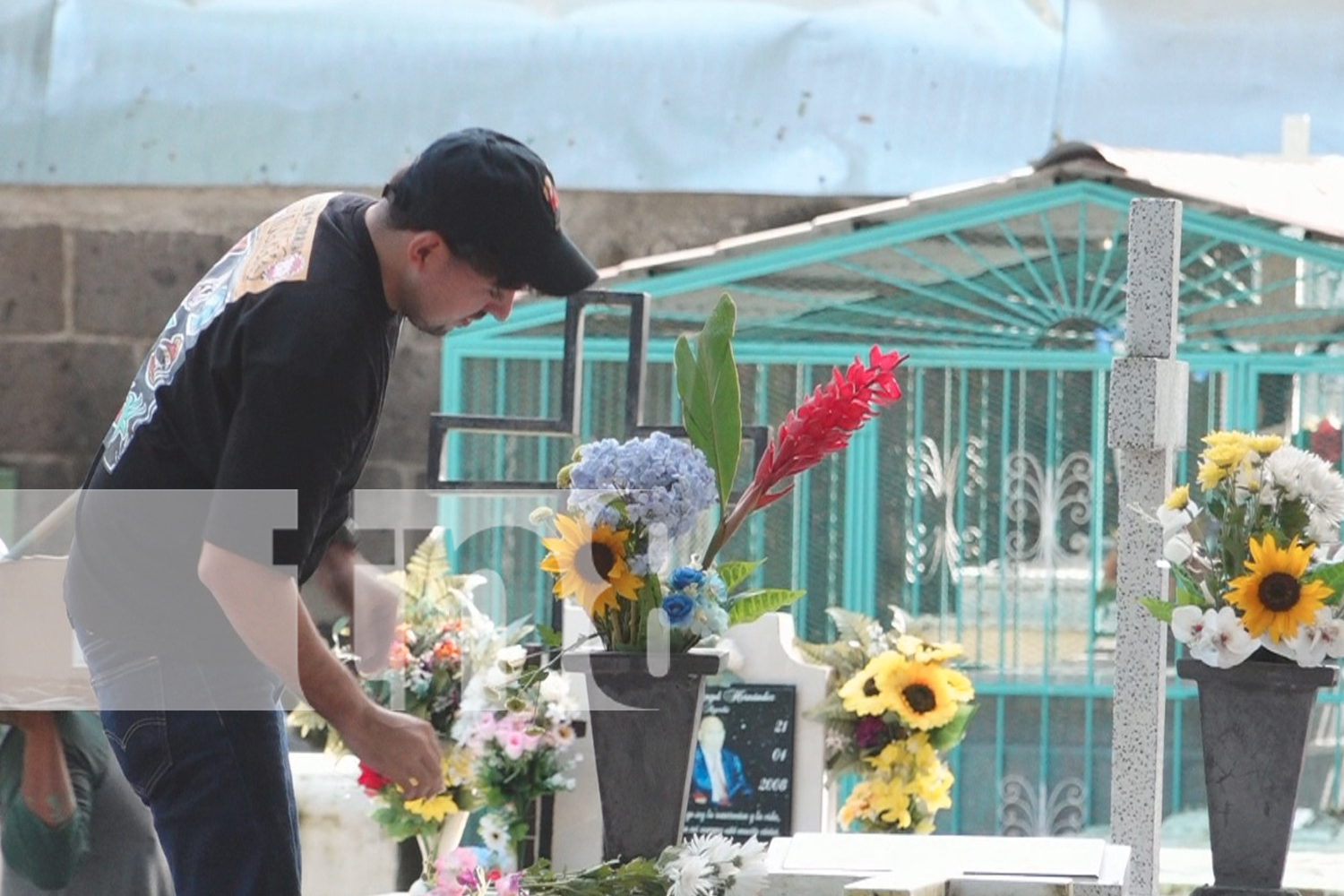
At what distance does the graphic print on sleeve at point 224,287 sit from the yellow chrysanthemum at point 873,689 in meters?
1.93

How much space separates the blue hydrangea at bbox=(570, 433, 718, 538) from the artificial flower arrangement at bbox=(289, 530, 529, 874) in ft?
4.15

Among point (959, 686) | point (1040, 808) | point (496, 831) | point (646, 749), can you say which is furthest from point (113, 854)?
point (1040, 808)

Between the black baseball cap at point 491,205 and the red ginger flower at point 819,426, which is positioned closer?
the black baseball cap at point 491,205

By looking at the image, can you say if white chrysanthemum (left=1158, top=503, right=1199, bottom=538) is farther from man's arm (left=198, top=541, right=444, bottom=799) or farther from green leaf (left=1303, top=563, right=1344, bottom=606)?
man's arm (left=198, top=541, right=444, bottom=799)

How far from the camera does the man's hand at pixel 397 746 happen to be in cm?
214

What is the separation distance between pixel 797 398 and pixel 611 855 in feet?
8.92

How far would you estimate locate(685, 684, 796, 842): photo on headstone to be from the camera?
4.04 meters

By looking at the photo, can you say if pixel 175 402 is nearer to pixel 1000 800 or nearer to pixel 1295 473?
pixel 1295 473

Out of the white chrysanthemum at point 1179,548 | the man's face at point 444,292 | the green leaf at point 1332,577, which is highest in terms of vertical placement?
the man's face at point 444,292

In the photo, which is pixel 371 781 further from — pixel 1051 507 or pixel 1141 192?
Answer: pixel 1141 192

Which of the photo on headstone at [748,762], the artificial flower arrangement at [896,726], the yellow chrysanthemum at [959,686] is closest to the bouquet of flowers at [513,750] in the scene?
the photo on headstone at [748,762]

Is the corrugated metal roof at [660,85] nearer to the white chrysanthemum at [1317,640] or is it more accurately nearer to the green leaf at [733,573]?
the white chrysanthemum at [1317,640]

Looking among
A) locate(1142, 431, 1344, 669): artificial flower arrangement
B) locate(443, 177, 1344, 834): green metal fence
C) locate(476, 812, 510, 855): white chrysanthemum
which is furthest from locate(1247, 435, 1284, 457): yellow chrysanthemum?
locate(443, 177, 1344, 834): green metal fence

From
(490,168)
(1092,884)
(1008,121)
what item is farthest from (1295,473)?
(1008,121)
